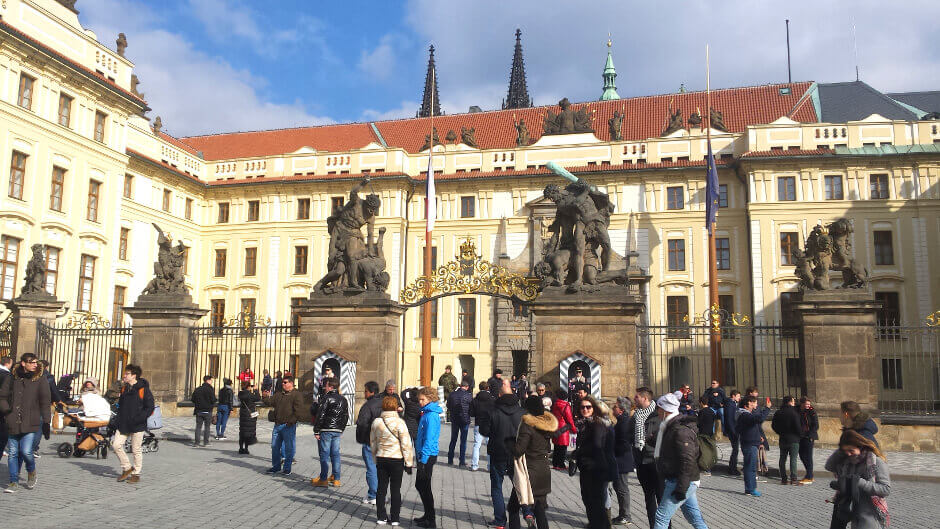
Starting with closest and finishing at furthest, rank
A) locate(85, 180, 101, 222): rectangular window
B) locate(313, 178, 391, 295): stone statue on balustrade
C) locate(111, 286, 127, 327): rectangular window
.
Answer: locate(313, 178, 391, 295): stone statue on balustrade, locate(85, 180, 101, 222): rectangular window, locate(111, 286, 127, 327): rectangular window

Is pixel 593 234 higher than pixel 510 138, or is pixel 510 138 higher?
pixel 510 138

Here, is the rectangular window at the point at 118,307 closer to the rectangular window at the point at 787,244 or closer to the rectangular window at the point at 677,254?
the rectangular window at the point at 677,254

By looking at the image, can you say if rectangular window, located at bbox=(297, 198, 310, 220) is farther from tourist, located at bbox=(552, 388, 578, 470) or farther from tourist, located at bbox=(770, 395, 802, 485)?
tourist, located at bbox=(770, 395, 802, 485)

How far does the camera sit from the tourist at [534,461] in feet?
23.9

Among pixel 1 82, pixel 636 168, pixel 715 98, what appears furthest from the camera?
pixel 715 98

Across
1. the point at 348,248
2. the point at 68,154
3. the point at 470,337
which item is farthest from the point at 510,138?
the point at 348,248

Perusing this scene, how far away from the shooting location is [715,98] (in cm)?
4494

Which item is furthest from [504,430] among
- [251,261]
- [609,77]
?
[609,77]

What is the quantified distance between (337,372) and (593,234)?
21.1 ft

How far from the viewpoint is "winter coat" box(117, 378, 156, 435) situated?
996 cm

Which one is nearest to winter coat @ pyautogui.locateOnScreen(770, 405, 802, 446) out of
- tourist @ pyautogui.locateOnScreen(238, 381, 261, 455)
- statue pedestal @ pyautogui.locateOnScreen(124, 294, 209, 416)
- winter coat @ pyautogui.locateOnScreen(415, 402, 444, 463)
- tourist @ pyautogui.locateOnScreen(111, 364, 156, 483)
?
winter coat @ pyautogui.locateOnScreen(415, 402, 444, 463)

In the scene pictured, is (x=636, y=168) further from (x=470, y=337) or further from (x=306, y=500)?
(x=306, y=500)

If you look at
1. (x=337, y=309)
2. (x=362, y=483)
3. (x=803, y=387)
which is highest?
(x=337, y=309)

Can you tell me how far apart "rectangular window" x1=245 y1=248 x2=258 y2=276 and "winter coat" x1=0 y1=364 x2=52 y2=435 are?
33.7 meters
